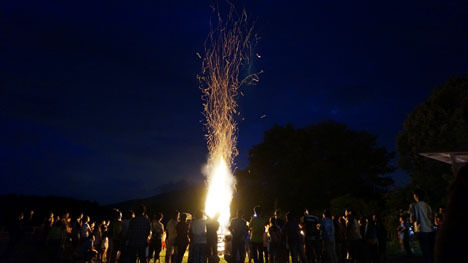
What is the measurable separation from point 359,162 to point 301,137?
7708 millimetres

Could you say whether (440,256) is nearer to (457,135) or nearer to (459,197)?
(459,197)

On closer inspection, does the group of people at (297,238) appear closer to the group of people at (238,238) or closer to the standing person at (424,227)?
the group of people at (238,238)

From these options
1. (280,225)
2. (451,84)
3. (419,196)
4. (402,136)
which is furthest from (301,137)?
(419,196)

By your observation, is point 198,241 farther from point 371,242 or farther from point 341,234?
point 371,242

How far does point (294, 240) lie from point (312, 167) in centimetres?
2681

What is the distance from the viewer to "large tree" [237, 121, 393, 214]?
3534cm

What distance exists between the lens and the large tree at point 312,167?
116 feet

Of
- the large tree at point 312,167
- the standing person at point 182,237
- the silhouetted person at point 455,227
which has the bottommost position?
the standing person at point 182,237

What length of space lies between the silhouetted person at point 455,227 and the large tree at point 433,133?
25196mm

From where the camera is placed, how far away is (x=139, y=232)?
26.5 ft

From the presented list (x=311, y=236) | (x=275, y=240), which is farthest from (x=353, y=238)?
(x=275, y=240)

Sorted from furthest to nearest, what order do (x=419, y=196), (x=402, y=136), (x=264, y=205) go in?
(x=264, y=205) → (x=402, y=136) → (x=419, y=196)

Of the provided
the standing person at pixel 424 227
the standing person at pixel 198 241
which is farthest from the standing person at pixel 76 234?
the standing person at pixel 424 227

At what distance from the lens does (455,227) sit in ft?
4.53
